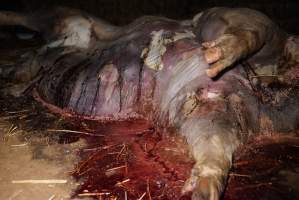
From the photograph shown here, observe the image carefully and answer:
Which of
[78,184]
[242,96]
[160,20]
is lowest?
[78,184]

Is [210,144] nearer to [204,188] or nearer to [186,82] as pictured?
[204,188]

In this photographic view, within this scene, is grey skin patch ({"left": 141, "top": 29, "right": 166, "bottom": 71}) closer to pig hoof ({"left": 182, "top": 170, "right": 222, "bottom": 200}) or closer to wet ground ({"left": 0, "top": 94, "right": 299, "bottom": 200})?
wet ground ({"left": 0, "top": 94, "right": 299, "bottom": 200})

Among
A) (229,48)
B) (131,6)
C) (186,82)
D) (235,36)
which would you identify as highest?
(131,6)

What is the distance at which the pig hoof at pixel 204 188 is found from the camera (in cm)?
208

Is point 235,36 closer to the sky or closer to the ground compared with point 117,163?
closer to the sky

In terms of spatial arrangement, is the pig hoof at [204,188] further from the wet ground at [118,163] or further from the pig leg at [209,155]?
the wet ground at [118,163]

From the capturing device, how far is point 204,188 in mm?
2100

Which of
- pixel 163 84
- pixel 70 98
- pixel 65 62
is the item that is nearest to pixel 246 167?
pixel 163 84

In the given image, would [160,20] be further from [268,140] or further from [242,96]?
[268,140]

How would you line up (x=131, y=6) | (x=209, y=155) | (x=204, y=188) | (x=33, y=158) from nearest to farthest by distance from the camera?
(x=204, y=188) < (x=209, y=155) < (x=33, y=158) < (x=131, y=6)

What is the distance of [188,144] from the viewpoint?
2.70m

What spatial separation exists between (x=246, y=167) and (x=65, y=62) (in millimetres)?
2223

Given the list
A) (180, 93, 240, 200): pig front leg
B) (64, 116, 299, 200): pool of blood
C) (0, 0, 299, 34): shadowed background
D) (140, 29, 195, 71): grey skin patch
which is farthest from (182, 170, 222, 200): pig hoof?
(0, 0, 299, 34): shadowed background

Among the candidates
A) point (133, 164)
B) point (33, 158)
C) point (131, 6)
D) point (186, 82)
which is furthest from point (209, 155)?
point (131, 6)
